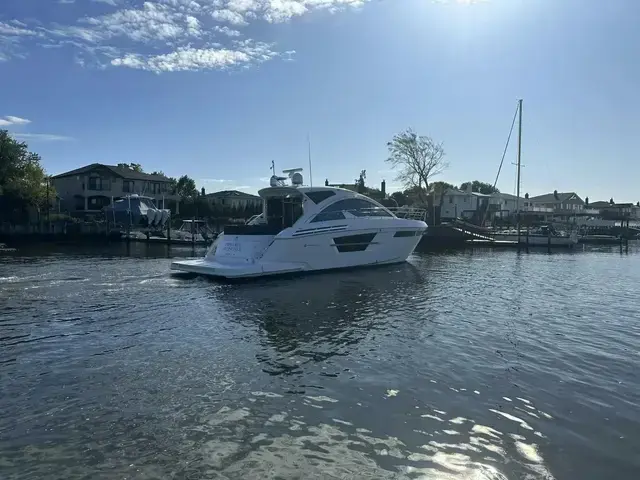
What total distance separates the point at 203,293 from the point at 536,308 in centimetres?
1030

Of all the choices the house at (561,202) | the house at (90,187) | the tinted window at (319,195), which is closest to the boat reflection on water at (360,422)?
the tinted window at (319,195)

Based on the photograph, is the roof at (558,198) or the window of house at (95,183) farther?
the roof at (558,198)

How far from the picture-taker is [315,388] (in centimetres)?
725

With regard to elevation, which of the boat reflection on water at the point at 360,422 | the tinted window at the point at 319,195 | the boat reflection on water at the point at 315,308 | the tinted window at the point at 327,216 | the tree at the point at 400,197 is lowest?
the boat reflection on water at the point at 360,422

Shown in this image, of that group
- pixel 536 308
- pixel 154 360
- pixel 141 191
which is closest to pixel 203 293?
pixel 154 360

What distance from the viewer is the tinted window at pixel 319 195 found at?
21062mm

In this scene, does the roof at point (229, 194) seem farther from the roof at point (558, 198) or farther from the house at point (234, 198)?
the roof at point (558, 198)

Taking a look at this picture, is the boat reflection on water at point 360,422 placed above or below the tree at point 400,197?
below

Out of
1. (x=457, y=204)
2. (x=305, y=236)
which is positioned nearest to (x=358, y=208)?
(x=305, y=236)

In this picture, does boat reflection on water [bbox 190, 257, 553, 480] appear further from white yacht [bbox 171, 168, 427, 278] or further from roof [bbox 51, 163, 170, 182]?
roof [bbox 51, 163, 170, 182]

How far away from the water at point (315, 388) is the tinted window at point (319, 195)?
7514mm

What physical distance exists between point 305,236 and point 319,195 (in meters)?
2.24

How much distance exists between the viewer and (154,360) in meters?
8.41

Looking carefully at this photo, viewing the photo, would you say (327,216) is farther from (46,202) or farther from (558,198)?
(558,198)
